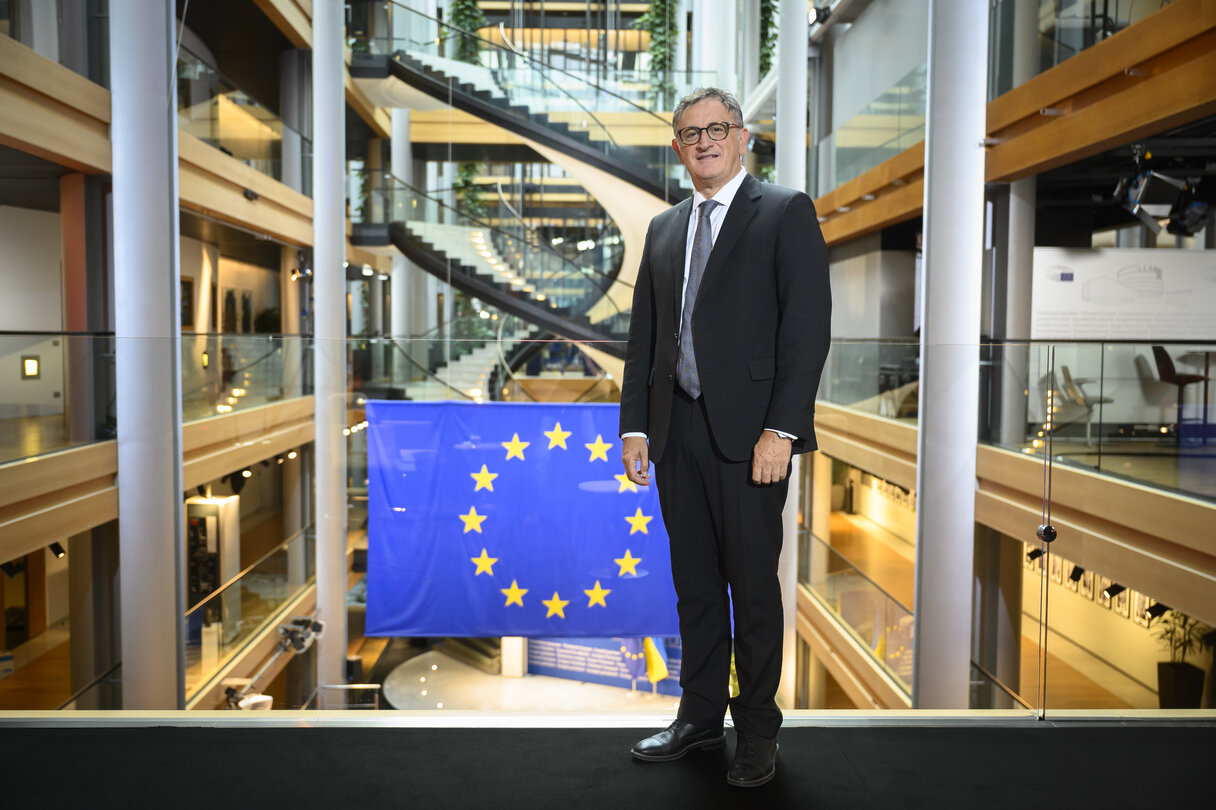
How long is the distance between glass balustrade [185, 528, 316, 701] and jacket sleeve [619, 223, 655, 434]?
2.45m

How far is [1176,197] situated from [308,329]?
13.2 m

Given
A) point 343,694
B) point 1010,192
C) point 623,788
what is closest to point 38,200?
point 343,694

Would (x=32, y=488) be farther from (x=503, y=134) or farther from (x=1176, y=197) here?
(x=503, y=134)

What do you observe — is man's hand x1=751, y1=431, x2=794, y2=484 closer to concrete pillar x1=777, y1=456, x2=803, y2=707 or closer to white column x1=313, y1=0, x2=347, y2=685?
white column x1=313, y1=0, x2=347, y2=685

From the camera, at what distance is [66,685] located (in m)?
8.69

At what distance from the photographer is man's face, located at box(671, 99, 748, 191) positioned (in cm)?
215

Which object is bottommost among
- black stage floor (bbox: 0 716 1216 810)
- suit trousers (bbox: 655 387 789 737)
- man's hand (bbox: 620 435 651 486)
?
black stage floor (bbox: 0 716 1216 810)

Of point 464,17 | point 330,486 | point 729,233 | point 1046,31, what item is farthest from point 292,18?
point 729,233

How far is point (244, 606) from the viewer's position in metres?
7.94

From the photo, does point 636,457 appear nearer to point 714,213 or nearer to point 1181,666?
point 714,213

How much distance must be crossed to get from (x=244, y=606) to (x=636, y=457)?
6.65 metres

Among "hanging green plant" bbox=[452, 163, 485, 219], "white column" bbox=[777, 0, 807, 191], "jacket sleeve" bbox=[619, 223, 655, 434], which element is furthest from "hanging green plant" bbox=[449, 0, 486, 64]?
"jacket sleeve" bbox=[619, 223, 655, 434]

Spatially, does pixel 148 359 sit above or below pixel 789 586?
above

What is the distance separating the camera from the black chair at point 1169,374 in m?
6.03
